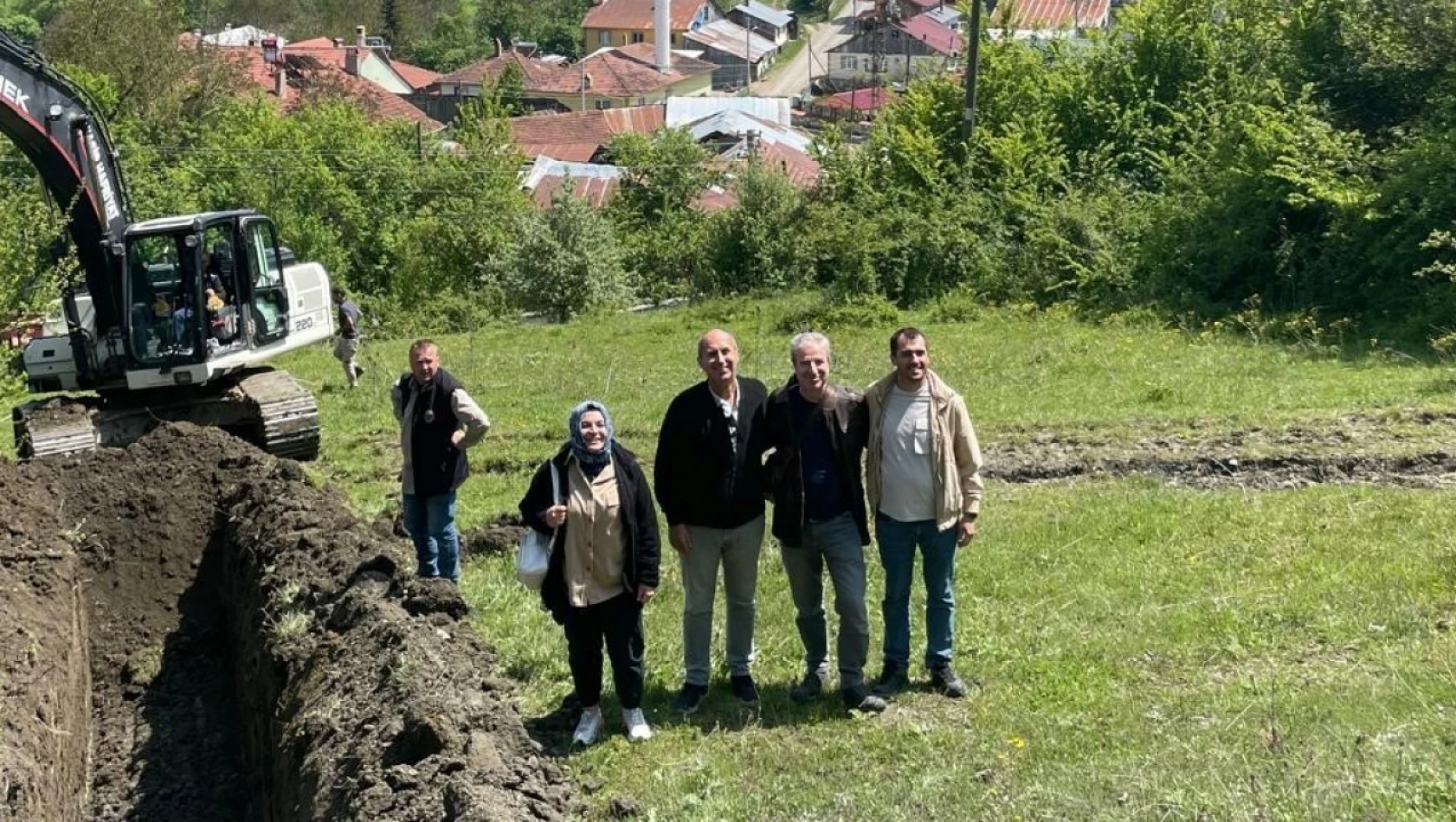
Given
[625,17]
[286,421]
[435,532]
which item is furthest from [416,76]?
[435,532]

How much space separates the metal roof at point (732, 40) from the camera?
103 m

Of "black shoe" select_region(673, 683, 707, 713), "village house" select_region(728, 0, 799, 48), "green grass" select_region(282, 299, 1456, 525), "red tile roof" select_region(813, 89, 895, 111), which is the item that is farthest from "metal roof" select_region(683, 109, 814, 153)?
"black shoe" select_region(673, 683, 707, 713)

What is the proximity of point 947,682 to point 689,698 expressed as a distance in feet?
4.30

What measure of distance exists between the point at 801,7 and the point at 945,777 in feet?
418

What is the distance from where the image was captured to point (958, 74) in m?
35.5

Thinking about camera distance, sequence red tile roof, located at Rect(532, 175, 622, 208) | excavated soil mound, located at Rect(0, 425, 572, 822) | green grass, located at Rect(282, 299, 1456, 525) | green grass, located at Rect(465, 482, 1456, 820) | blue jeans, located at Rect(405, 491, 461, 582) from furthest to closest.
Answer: red tile roof, located at Rect(532, 175, 622, 208) < green grass, located at Rect(282, 299, 1456, 525) < blue jeans, located at Rect(405, 491, 461, 582) < excavated soil mound, located at Rect(0, 425, 572, 822) < green grass, located at Rect(465, 482, 1456, 820)

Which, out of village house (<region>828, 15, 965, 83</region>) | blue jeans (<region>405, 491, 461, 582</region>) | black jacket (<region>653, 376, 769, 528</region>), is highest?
village house (<region>828, 15, 965, 83</region>)

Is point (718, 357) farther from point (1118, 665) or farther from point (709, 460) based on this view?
point (1118, 665)

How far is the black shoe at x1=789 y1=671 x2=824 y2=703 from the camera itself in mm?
7723

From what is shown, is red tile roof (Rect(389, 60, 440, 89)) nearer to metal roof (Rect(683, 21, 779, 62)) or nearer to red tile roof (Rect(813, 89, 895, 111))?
metal roof (Rect(683, 21, 779, 62))

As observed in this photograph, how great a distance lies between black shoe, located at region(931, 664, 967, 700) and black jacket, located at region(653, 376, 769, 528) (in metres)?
1.30

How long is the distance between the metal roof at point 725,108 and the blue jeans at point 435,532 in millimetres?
58536

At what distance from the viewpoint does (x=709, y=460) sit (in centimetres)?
730

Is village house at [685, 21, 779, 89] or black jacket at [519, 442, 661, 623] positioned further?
village house at [685, 21, 779, 89]
